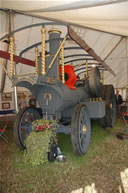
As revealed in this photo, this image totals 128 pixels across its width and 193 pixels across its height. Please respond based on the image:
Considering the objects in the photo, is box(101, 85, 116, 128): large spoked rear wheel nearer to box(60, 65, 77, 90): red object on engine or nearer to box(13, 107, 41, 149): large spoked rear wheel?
box(60, 65, 77, 90): red object on engine

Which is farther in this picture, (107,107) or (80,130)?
(107,107)

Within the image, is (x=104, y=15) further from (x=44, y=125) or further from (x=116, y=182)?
(x=116, y=182)

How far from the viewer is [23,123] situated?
307 cm

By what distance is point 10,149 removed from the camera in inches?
122

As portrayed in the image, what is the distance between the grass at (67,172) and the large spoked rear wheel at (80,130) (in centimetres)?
22

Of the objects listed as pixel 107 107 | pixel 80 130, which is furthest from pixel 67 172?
pixel 107 107

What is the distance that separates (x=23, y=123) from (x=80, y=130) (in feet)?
4.12

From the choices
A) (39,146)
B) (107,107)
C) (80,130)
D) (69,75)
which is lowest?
(39,146)

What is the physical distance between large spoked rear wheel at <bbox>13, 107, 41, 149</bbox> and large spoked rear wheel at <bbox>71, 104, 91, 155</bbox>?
107 cm

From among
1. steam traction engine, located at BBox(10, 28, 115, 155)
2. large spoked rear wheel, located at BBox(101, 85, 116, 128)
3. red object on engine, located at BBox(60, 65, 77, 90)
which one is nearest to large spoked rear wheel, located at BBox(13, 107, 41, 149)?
steam traction engine, located at BBox(10, 28, 115, 155)

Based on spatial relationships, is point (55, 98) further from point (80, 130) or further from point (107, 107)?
point (107, 107)

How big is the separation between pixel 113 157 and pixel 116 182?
742mm

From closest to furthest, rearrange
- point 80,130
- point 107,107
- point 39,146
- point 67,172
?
point 67,172 < point 39,146 < point 80,130 < point 107,107

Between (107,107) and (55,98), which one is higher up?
(55,98)
